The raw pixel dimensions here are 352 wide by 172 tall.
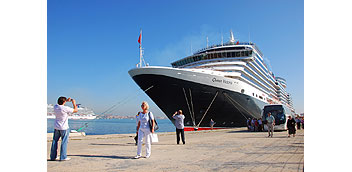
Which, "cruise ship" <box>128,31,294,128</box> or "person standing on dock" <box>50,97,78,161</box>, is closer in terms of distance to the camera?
"person standing on dock" <box>50,97,78,161</box>

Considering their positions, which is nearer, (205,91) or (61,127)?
(61,127)

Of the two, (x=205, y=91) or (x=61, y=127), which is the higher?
(x=205, y=91)

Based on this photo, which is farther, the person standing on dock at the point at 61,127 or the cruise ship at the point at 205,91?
the cruise ship at the point at 205,91
